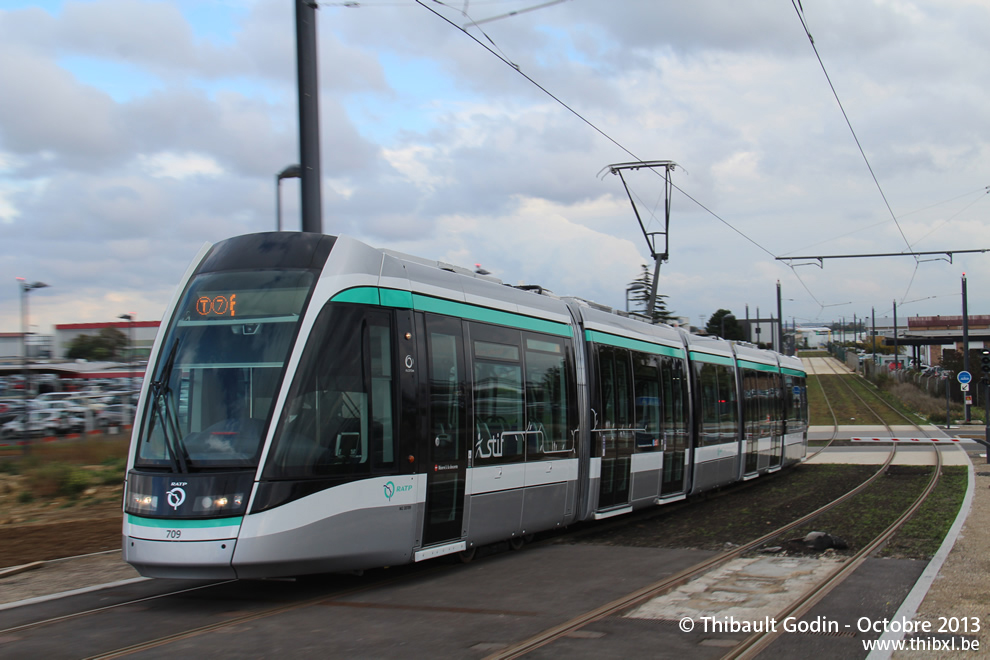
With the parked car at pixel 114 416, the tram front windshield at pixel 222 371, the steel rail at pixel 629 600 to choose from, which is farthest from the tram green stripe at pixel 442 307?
the parked car at pixel 114 416

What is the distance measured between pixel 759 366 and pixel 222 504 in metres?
16.7

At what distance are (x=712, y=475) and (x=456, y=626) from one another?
11171mm

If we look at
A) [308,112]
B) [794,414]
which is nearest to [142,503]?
[308,112]

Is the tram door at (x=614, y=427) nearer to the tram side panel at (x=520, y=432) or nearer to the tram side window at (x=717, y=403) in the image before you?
the tram side panel at (x=520, y=432)

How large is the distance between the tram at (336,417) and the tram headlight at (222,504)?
0.01m

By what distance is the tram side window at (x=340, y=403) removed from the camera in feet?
23.6

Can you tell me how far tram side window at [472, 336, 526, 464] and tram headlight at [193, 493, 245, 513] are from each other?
284cm

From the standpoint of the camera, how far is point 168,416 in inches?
288

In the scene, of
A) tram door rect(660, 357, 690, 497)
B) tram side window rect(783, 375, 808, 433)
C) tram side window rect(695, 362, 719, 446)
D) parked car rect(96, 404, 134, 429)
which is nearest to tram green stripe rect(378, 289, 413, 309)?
tram door rect(660, 357, 690, 497)

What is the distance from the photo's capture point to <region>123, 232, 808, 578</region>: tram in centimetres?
702

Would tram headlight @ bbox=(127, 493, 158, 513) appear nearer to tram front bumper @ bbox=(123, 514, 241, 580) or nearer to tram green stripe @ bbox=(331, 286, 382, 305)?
tram front bumper @ bbox=(123, 514, 241, 580)

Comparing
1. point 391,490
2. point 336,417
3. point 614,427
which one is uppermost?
point 336,417

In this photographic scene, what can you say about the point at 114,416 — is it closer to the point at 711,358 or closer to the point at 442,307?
the point at 711,358

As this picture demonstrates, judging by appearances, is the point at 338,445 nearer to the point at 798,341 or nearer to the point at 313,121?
the point at 313,121
